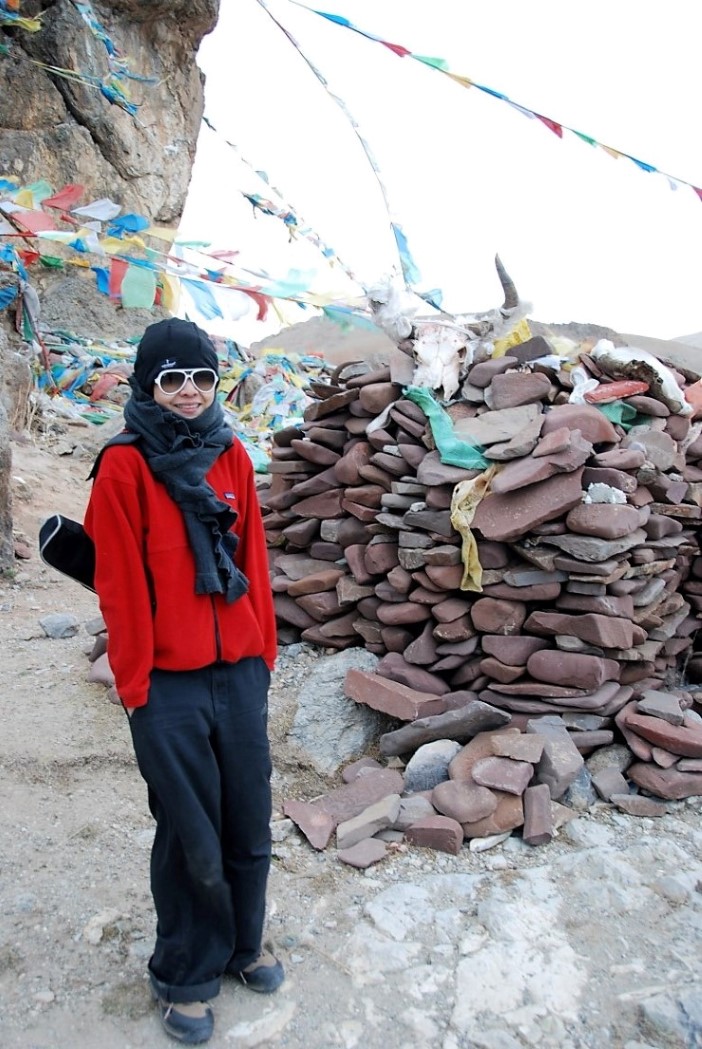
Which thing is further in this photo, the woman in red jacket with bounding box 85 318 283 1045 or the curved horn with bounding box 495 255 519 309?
the curved horn with bounding box 495 255 519 309

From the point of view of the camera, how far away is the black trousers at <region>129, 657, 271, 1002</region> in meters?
2.05

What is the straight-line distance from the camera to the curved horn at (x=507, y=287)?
4.80 meters

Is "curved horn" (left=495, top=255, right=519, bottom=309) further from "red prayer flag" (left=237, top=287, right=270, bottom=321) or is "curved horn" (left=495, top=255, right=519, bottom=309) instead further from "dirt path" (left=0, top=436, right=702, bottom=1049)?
"dirt path" (left=0, top=436, right=702, bottom=1049)

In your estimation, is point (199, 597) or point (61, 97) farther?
point (61, 97)

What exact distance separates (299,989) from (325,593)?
7.93 feet

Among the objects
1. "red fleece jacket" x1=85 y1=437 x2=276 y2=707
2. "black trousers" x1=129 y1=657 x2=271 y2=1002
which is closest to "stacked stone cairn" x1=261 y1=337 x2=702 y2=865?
"black trousers" x1=129 y1=657 x2=271 y2=1002

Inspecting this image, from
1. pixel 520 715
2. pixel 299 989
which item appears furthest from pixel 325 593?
pixel 299 989

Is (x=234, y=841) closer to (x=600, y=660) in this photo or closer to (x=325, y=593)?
(x=600, y=660)

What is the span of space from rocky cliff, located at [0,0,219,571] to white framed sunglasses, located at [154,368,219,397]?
1553cm

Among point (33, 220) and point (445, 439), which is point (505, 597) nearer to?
point (445, 439)

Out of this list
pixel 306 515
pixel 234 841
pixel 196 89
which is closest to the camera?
pixel 234 841

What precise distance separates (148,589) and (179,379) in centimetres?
52

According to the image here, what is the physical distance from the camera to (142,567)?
6.67ft

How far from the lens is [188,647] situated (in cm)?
206
